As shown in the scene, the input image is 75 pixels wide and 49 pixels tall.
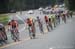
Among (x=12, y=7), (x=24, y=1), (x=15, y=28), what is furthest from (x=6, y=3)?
(x=15, y=28)

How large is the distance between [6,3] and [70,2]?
3.15 feet

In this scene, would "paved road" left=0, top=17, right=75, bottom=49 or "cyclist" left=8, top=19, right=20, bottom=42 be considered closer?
"paved road" left=0, top=17, right=75, bottom=49

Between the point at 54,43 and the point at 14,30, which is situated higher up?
the point at 14,30

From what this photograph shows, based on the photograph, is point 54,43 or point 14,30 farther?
point 14,30

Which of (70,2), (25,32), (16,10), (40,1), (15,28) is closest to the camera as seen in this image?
(16,10)

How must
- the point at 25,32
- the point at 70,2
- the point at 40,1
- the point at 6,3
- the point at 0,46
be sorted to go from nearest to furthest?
the point at 6,3 < the point at 70,2 < the point at 40,1 < the point at 0,46 < the point at 25,32

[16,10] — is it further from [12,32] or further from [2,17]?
[12,32]

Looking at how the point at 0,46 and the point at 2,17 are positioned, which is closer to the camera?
the point at 2,17

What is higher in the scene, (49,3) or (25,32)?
(49,3)

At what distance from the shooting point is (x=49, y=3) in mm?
4223

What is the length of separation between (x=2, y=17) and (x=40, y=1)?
813 millimetres

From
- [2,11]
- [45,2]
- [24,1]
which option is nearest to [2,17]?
[2,11]

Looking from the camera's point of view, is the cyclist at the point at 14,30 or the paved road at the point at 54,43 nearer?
the paved road at the point at 54,43

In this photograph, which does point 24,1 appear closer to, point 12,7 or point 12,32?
point 12,7
